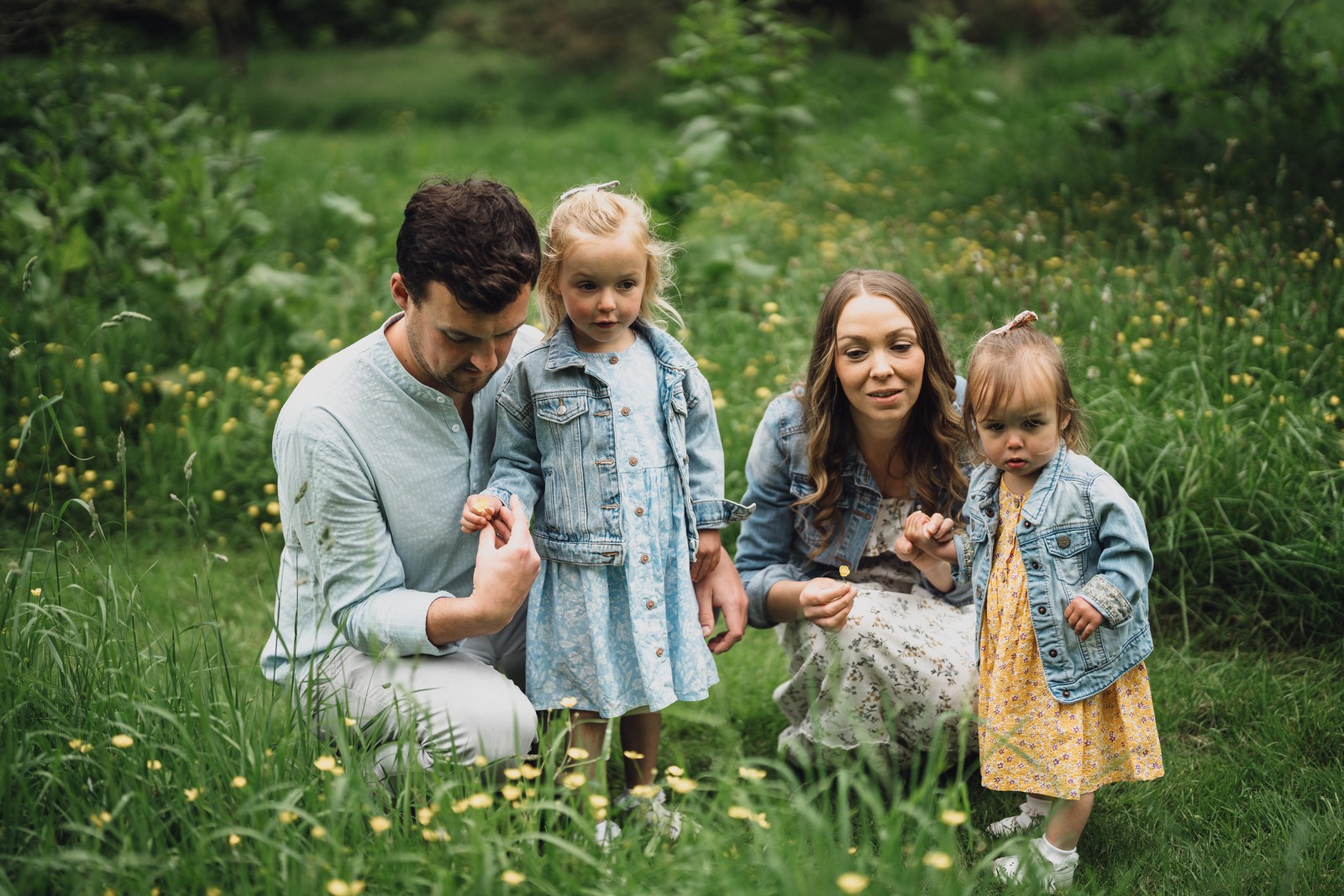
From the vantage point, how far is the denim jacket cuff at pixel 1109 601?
2.26 m

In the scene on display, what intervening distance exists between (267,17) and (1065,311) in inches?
660

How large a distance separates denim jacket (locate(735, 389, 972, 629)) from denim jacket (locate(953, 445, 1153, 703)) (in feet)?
1.77

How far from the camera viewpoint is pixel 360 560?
95.7 inches

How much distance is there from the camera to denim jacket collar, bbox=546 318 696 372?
2557mm

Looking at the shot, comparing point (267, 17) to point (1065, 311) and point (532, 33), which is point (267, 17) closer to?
point (532, 33)

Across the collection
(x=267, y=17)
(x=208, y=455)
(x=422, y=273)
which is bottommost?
(x=208, y=455)

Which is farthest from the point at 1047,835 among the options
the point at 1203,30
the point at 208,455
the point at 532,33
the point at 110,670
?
the point at 532,33

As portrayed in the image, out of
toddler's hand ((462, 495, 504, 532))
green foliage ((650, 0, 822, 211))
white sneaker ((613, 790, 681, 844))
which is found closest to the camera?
white sneaker ((613, 790, 681, 844))

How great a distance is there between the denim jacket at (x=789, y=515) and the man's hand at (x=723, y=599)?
0.46ft

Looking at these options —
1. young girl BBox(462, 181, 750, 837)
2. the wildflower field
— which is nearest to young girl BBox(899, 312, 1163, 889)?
the wildflower field

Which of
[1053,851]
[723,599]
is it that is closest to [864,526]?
[723,599]

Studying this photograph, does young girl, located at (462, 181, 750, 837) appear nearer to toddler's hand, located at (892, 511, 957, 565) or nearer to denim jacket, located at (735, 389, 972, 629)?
denim jacket, located at (735, 389, 972, 629)

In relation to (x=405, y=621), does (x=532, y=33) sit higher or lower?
higher

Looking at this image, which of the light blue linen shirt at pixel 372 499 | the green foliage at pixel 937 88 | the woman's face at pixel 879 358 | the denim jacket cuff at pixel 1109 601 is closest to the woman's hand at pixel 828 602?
the woman's face at pixel 879 358
